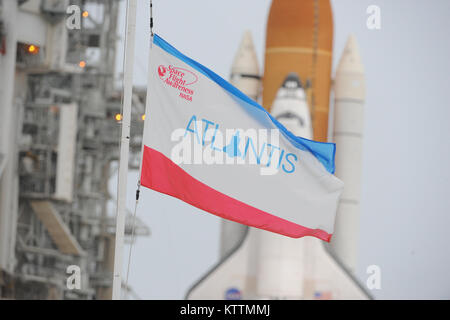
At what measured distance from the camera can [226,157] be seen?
51.3 feet

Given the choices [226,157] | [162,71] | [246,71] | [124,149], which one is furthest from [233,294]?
[124,149]

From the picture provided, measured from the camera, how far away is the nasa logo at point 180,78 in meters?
15.0

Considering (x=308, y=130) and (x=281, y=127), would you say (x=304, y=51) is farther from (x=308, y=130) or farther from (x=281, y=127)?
(x=281, y=127)

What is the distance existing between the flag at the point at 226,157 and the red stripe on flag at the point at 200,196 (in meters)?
0.01

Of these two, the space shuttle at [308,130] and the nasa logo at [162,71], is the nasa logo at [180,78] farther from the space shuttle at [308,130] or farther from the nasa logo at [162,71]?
the space shuttle at [308,130]

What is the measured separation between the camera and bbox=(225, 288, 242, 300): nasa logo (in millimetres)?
40531

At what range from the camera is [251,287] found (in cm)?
4047

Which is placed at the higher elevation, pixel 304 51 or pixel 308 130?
pixel 304 51

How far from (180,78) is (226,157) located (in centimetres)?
138

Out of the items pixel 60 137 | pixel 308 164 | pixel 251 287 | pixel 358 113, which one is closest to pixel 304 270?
pixel 251 287

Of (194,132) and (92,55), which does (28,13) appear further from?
(194,132)

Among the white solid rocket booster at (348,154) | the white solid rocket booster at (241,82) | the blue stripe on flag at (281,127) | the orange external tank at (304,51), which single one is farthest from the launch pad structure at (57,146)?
the blue stripe on flag at (281,127)

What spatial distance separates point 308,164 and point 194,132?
6.23 feet

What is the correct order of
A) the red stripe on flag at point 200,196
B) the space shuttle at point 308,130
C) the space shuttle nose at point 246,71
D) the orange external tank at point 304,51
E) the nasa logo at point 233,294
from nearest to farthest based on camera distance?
the red stripe on flag at point 200,196
the space shuttle at point 308,130
the nasa logo at point 233,294
the orange external tank at point 304,51
the space shuttle nose at point 246,71
